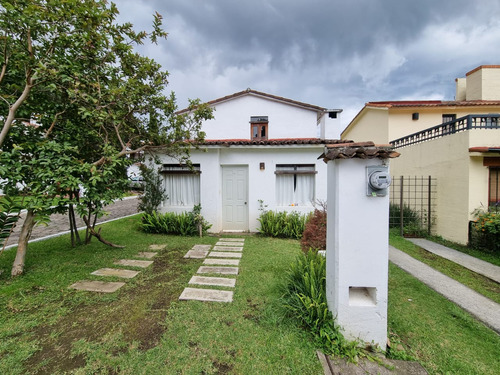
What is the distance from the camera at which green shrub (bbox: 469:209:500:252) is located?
5.21 meters

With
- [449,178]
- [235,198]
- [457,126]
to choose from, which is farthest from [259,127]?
[449,178]

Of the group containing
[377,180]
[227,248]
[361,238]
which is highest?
[377,180]

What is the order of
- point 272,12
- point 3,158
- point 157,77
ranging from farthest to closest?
point 272,12, point 157,77, point 3,158

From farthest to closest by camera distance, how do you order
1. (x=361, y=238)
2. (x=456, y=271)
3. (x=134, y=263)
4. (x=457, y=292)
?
(x=134, y=263), (x=456, y=271), (x=457, y=292), (x=361, y=238)

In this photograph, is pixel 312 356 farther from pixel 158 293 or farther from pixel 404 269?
pixel 404 269

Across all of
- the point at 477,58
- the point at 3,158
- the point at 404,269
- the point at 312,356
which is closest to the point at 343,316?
the point at 312,356

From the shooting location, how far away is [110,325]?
265cm

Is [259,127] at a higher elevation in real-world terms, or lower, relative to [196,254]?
higher

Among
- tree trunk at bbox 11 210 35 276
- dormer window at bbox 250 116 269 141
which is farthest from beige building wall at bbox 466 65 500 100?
tree trunk at bbox 11 210 35 276

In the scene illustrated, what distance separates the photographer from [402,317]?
285 cm

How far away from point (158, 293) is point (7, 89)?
194 inches

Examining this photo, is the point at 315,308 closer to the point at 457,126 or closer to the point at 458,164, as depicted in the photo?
the point at 458,164

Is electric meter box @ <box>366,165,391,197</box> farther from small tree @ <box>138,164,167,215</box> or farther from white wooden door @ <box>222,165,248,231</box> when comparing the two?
small tree @ <box>138,164,167,215</box>

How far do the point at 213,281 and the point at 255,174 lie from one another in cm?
443
